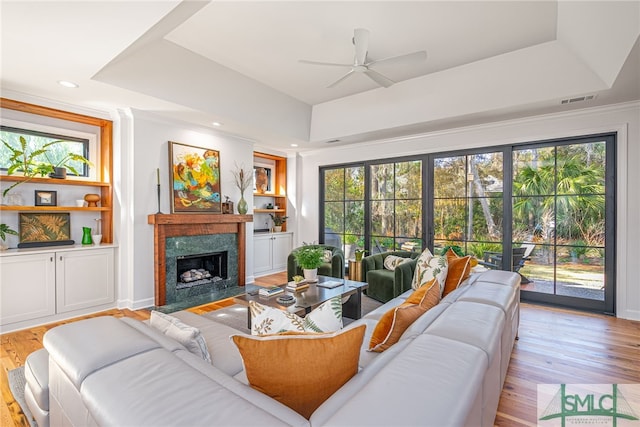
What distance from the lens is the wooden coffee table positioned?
2734 millimetres

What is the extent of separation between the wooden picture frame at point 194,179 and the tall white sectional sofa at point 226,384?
3.00 m

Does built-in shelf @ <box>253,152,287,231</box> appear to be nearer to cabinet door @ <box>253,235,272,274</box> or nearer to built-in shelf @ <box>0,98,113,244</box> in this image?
cabinet door @ <box>253,235,272,274</box>

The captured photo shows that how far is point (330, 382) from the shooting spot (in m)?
1.03

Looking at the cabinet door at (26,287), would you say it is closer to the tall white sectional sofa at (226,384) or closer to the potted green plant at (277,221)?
the tall white sectional sofa at (226,384)

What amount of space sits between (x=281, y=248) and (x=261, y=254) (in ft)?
1.84

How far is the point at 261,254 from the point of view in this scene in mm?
5836

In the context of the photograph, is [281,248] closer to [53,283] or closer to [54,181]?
[53,283]

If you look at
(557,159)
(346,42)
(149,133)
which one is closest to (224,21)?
(346,42)

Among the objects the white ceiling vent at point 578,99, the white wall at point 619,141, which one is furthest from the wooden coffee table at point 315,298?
the white ceiling vent at point 578,99

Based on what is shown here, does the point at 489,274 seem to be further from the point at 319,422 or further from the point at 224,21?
the point at 224,21

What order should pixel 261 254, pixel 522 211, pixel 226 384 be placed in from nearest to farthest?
pixel 226 384, pixel 522 211, pixel 261 254

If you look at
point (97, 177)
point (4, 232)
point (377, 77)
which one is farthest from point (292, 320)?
point (97, 177)

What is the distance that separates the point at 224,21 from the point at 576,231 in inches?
183

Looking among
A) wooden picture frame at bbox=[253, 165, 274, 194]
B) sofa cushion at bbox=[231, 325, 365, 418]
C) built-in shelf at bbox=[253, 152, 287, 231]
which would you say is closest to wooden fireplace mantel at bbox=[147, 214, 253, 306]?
wooden picture frame at bbox=[253, 165, 274, 194]
